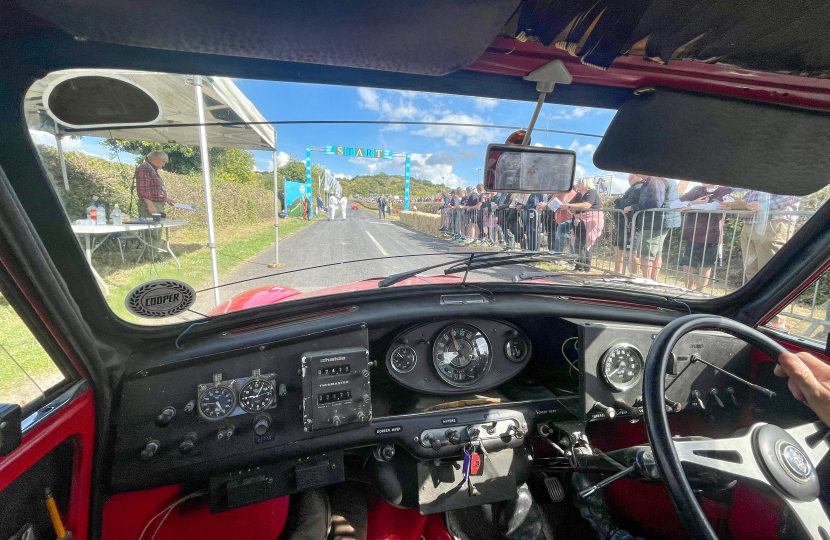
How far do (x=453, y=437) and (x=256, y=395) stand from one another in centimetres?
98

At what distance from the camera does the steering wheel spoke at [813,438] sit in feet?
4.56

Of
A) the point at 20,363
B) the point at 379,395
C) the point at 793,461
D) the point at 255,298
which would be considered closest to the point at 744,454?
the point at 793,461

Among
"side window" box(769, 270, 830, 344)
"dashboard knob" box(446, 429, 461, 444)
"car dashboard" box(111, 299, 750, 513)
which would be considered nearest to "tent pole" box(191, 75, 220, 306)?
"car dashboard" box(111, 299, 750, 513)

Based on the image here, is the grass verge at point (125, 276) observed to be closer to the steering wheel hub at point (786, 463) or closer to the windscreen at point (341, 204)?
the windscreen at point (341, 204)

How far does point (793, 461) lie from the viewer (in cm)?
130

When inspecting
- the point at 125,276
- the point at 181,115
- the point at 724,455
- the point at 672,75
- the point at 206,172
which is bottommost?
the point at 724,455

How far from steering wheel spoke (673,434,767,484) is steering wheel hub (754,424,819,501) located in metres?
0.03

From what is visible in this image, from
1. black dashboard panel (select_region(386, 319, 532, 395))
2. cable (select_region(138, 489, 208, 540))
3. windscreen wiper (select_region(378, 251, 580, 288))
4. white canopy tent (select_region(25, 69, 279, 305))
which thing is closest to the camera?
white canopy tent (select_region(25, 69, 279, 305))

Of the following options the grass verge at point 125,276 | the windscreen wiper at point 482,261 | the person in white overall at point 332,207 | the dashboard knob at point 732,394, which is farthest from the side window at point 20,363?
the dashboard knob at point 732,394

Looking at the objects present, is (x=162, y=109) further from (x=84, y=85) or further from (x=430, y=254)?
(x=430, y=254)

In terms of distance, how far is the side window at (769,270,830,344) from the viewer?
2029 mm

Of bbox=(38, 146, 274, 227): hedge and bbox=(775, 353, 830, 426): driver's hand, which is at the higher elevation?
bbox=(38, 146, 274, 227): hedge

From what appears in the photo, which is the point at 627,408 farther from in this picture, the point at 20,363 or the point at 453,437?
the point at 20,363

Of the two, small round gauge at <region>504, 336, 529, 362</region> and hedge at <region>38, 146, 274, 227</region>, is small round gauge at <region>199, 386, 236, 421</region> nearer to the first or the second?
hedge at <region>38, 146, 274, 227</region>
